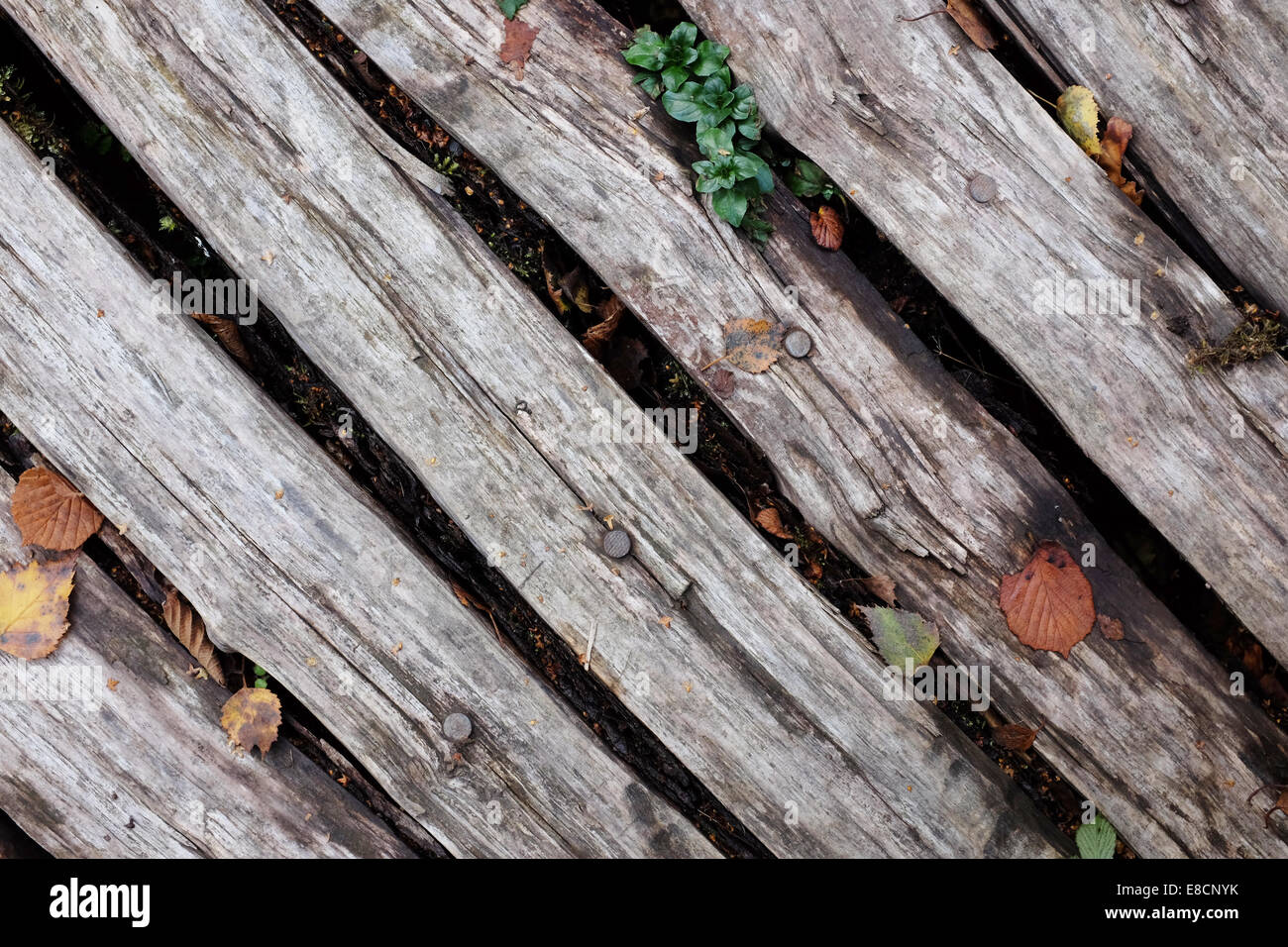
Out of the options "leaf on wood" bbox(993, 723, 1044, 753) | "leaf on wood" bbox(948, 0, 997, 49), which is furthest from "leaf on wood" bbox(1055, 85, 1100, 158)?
"leaf on wood" bbox(993, 723, 1044, 753)

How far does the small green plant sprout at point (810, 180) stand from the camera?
292 cm

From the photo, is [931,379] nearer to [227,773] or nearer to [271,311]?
[271,311]

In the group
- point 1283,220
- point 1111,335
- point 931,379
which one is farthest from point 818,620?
point 1283,220

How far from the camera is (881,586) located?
2.97 meters

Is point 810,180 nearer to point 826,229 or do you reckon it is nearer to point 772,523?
point 826,229

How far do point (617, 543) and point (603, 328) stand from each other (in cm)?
85

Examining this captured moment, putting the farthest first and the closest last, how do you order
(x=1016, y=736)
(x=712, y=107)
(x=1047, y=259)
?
(x=1016, y=736), (x=1047, y=259), (x=712, y=107)

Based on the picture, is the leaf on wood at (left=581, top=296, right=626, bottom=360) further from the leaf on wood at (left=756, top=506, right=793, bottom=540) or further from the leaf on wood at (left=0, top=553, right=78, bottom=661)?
the leaf on wood at (left=0, top=553, right=78, bottom=661)

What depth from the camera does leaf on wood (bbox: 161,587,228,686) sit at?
10.0ft

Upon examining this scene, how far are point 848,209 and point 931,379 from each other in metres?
0.76

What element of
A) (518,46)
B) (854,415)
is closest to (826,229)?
(854,415)

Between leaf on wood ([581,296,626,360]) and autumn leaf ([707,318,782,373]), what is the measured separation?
44cm

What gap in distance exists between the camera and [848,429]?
2.92m

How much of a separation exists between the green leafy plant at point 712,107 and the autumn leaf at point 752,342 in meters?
0.38
